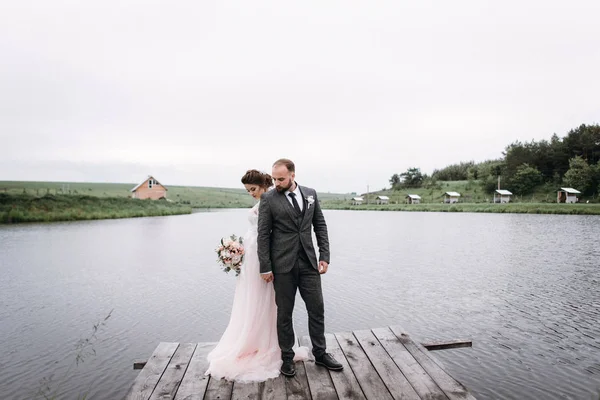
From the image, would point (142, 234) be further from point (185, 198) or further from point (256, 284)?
point (185, 198)

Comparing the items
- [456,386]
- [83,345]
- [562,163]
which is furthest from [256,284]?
[562,163]

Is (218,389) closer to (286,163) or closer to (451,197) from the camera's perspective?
(286,163)

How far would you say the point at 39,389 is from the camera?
204 inches

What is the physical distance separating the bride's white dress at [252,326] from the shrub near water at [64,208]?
32744mm

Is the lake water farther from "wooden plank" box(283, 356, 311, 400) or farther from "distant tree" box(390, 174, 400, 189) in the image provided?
"distant tree" box(390, 174, 400, 189)

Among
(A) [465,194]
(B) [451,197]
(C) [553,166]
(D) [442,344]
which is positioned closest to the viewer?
(D) [442,344]

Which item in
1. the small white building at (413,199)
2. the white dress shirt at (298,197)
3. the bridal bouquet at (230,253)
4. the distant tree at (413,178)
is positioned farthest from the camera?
the distant tree at (413,178)

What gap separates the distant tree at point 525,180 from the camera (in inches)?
2697

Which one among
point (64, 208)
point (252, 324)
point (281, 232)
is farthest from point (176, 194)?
point (281, 232)

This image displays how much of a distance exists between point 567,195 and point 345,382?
67315mm

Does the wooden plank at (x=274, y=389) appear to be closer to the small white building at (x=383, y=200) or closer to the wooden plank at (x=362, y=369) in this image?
the wooden plank at (x=362, y=369)

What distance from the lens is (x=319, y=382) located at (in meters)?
4.11

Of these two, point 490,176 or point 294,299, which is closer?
point 294,299

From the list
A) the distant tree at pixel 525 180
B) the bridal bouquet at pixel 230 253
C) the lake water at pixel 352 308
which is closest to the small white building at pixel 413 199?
the distant tree at pixel 525 180
